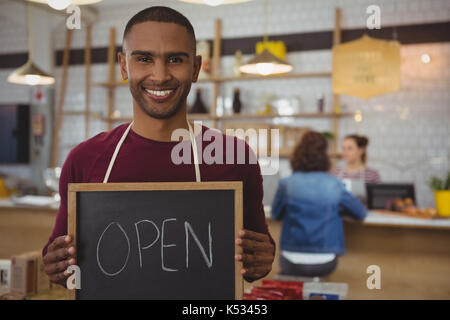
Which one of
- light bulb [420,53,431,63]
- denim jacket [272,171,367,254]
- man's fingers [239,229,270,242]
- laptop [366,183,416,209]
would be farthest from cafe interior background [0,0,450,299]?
man's fingers [239,229,270,242]

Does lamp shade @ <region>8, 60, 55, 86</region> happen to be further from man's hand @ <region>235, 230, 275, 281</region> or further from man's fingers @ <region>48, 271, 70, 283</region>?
man's hand @ <region>235, 230, 275, 281</region>

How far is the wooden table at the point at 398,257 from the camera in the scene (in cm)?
322

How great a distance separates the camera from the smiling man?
4.36ft

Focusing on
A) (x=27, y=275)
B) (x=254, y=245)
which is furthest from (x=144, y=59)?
(x=27, y=275)

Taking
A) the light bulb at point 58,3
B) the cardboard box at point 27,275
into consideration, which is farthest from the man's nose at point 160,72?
the cardboard box at point 27,275

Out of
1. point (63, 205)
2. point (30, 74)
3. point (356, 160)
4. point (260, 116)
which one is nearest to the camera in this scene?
point (63, 205)

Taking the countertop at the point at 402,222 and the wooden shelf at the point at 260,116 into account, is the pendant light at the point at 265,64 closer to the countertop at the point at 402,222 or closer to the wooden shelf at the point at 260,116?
the countertop at the point at 402,222

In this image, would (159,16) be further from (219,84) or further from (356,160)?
Answer: (219,84)

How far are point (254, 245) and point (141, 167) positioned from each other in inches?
16.9

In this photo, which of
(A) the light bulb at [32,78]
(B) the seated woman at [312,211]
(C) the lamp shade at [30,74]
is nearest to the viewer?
(B) the seated woman at [312,211]

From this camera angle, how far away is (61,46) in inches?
266

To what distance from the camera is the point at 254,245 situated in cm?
129

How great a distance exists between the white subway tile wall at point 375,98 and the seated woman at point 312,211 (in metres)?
2.45

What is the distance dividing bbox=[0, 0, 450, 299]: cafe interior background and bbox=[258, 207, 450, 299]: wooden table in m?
1.31
